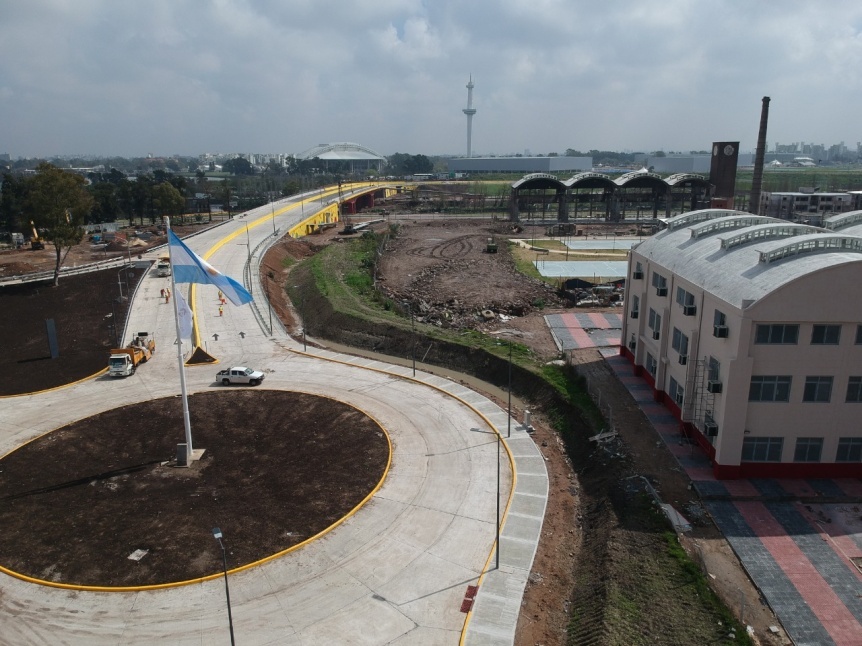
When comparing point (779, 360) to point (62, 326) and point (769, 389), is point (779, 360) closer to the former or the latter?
point (769, 389)

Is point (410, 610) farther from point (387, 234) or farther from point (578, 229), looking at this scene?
point (578, 229)

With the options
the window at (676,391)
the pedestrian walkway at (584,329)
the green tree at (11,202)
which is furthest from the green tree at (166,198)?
the window at (676,391)

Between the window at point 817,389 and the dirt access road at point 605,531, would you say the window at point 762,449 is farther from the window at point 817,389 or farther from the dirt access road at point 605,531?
the dirt access road at point 605,531

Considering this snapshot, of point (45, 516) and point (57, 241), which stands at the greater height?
point (57, 241)

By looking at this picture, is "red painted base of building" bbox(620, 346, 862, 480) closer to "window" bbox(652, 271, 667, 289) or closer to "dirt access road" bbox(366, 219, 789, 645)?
"dirt access road" bbox(366, 219, 789, 645)

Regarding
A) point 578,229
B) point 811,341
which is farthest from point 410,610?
point 578,229

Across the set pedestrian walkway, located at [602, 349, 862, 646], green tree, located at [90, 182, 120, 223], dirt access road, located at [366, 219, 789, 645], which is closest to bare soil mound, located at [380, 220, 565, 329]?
dirt access road, located at [366, 219, 789, 645]
